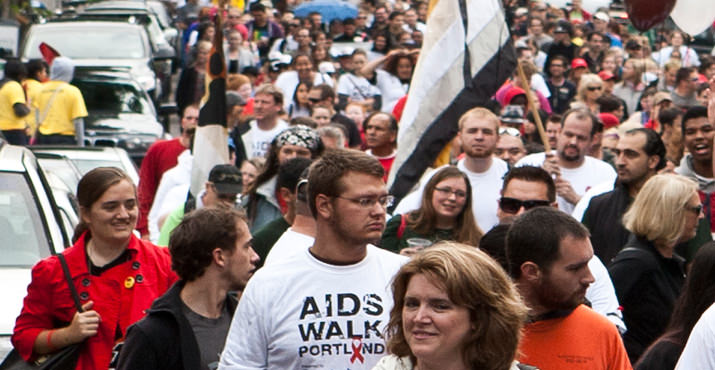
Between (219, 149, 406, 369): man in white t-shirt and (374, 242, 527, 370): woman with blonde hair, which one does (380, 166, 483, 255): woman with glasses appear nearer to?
(219, 149, 406, 369): man in white t-shirt

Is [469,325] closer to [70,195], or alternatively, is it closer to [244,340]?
[244,340]

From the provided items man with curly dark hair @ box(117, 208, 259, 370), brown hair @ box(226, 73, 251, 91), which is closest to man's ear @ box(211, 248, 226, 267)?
man with curly dark hair @ box(117, 208, 259, 370)

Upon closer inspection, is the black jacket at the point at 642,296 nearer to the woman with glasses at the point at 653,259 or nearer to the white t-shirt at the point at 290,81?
the woman with glasses at the point at 653,259

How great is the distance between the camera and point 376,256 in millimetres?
5387

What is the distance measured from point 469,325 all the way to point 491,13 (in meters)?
6.39

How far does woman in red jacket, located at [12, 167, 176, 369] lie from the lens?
20.9ft

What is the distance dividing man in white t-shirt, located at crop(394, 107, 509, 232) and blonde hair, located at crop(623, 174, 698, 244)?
6.09 ft

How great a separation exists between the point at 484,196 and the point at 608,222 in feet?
3.02

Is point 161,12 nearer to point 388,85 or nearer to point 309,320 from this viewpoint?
point 388,85

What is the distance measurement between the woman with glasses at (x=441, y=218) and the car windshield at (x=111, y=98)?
13766 millimetres

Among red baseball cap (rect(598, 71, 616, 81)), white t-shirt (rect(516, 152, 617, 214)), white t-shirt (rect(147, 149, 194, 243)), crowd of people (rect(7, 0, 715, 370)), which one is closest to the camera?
crowd of people (rect(7, 0, 715, 370))

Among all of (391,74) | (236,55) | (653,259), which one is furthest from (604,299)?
(236,55)

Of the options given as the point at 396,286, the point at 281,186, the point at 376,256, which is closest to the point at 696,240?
the point at 281,186

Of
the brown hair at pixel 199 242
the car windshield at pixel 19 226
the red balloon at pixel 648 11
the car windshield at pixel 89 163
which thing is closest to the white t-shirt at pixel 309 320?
the brown hair at pixel 199 242
